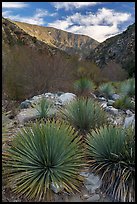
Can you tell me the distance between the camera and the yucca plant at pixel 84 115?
625 cm

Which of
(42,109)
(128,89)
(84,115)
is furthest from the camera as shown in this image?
(128,89)

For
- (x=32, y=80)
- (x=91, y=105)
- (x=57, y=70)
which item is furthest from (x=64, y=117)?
(x=57, y=70)

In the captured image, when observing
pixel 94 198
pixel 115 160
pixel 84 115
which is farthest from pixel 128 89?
pixel 94 198

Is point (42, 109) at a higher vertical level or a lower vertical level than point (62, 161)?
higher

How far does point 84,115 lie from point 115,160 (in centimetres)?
160

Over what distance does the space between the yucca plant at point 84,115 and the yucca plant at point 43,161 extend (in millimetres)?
1464

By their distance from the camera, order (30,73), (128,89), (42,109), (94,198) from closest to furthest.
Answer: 1. (94,198)
2. (42,109)
3. (30,73)
4. (128,89)

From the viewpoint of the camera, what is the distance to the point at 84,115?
6.24 m

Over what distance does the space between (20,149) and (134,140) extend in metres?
1.96

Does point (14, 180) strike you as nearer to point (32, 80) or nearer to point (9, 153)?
point (9, 153)

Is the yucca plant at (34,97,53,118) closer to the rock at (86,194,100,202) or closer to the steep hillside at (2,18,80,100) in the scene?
the rock at (86,194,100,202)

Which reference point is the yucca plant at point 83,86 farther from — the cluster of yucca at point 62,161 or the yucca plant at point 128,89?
the cluster of yucca at point 62,161

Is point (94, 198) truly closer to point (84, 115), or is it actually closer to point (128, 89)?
point (84, 115)

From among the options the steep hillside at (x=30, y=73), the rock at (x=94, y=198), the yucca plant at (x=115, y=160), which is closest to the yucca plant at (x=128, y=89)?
the steep hillside at (x=30, y=73)
